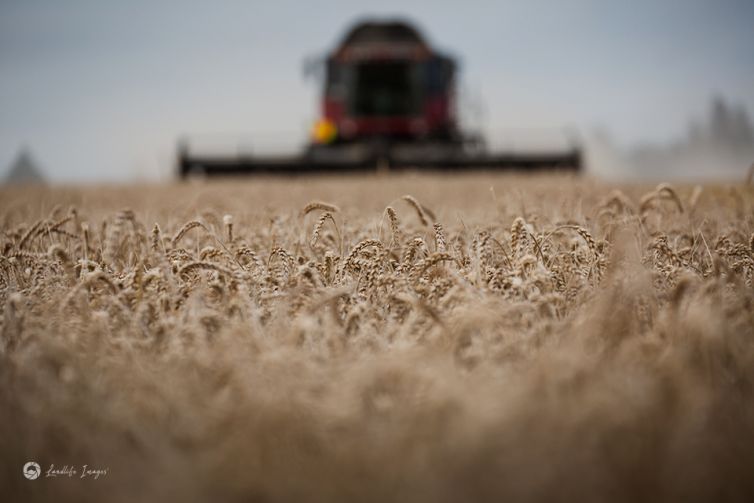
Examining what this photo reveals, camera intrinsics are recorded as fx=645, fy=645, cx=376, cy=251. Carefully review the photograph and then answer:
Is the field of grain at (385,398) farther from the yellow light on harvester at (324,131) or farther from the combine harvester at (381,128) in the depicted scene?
the yellow light on harvester at (324,131)

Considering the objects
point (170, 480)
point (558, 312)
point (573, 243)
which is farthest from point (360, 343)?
point (573, 243)

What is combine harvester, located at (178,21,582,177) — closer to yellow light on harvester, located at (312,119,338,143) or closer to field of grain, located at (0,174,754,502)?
yellow light on harvester, located at (312,119,338,143)

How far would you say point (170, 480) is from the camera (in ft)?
2.78

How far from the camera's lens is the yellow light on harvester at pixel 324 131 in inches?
586

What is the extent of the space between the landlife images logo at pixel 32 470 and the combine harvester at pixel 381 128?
13.1 meters

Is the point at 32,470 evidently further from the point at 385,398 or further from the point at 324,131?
the point at 324,131

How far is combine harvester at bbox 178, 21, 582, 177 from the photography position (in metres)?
14.3

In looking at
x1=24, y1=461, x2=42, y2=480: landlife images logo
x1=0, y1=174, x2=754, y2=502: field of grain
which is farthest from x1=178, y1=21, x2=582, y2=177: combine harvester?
x1=24, y1=461, x2=42, y2=480: landlife images logo

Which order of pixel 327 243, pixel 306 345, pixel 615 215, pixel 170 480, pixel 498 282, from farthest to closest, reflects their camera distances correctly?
pixel 615 215 < pixel 327 243 < pixel 498 282 < pixel 306 345 < pixel 170 480

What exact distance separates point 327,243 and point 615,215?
144 centimetres

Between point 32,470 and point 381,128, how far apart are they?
1431 cm

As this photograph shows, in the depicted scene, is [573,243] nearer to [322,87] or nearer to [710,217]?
[710,217]

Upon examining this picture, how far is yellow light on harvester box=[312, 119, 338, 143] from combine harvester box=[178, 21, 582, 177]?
0.02 metres

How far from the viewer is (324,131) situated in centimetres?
1498
